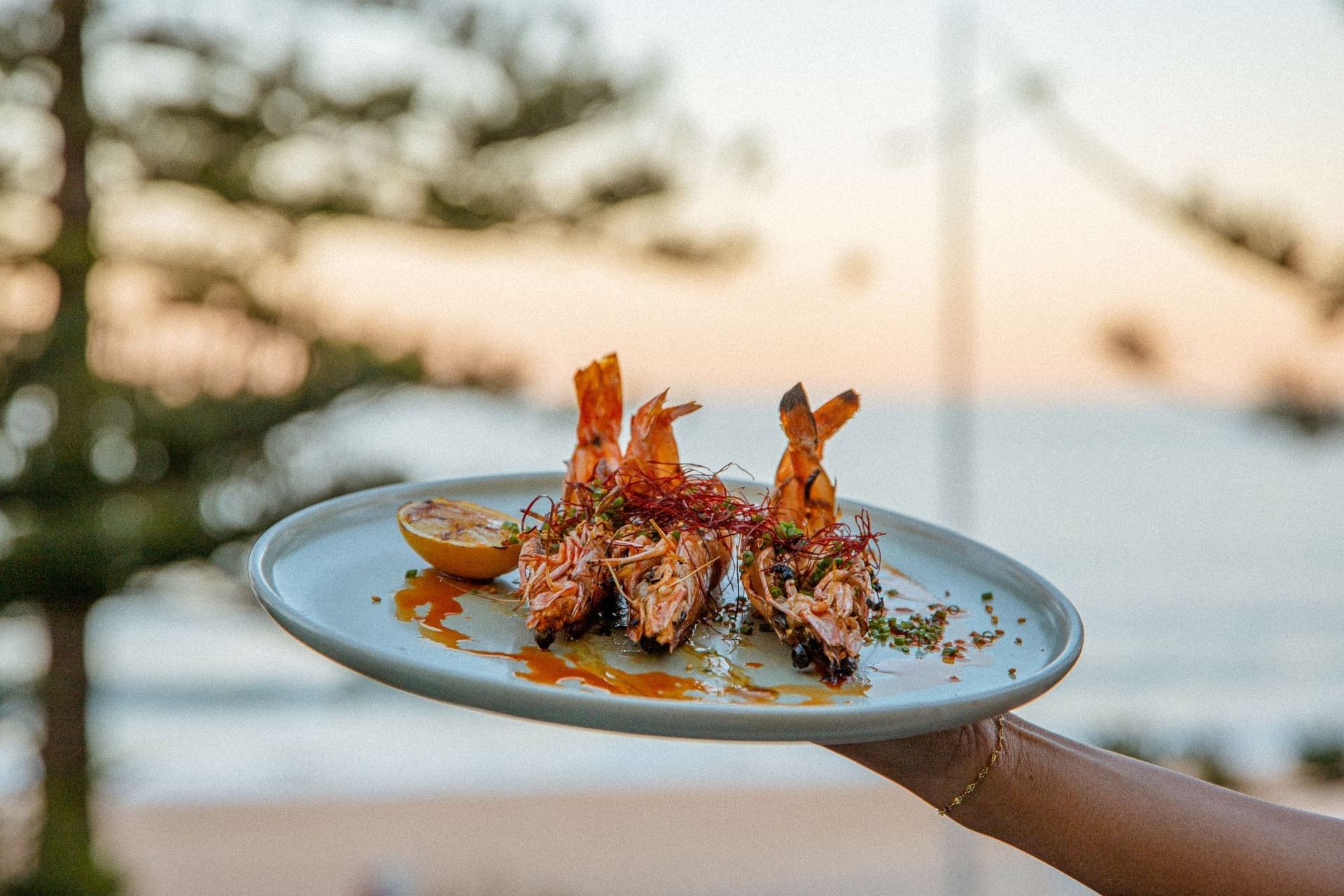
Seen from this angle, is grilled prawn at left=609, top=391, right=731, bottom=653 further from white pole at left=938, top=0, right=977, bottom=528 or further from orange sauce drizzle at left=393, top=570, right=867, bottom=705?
white pole at left=938, top=0, right=977, bottom=528

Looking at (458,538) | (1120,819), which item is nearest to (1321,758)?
(1120,819)

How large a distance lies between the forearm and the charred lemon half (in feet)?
1.95

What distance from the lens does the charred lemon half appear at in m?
1.57

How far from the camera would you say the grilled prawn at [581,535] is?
143 centimetres

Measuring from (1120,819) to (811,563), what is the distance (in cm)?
56

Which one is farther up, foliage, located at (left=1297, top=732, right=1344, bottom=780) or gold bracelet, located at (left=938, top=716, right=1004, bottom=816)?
gold bracelet, located at (left=938, top=716, right=1004, bottom=816)

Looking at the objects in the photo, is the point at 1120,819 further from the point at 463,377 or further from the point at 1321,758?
the point at 463,377

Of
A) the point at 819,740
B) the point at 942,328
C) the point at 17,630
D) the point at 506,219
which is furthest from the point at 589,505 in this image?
the point at 942,328

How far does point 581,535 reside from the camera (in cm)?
171

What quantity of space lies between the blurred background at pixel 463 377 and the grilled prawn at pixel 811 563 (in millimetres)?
1499

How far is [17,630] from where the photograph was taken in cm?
1277

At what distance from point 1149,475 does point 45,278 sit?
76.7 feet

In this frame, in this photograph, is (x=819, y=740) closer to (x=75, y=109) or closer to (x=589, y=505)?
(x=589, y=505)

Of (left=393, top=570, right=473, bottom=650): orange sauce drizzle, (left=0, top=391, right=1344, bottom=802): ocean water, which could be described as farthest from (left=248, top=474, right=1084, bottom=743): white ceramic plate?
(left=0, top=391, right=1344, bottom=802): ocean water
